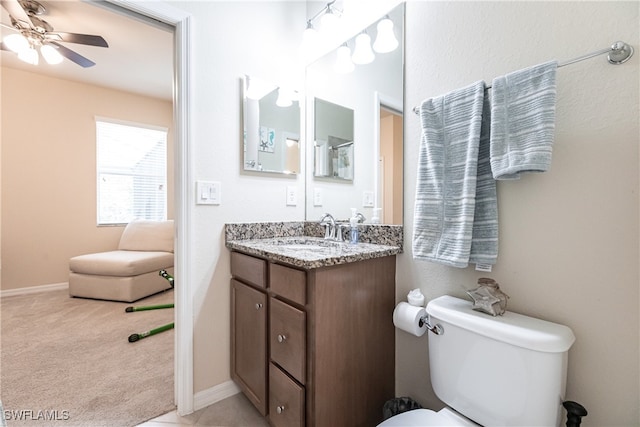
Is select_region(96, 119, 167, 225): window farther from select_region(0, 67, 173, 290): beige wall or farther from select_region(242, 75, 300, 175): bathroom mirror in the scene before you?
select_region(242, 75, 300, 175): bathroom mirror

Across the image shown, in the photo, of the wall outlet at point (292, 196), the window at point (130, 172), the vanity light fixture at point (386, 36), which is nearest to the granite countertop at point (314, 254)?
the wall outlet at point (292, 196)

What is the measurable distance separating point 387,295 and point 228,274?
866 mm

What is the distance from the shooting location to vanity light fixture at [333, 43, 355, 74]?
163 centimetres

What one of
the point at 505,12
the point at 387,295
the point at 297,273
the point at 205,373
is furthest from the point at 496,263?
the point at 205,373

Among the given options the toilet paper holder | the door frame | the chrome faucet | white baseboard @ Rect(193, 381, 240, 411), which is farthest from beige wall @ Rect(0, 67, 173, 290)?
the toilet paper holder

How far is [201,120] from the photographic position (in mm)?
1445

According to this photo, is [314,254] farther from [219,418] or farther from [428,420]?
[219,418]

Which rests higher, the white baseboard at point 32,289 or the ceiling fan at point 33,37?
the ceiling fan at point 33,37

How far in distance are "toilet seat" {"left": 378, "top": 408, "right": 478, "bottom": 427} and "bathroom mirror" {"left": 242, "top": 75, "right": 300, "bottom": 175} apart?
1.34 meters

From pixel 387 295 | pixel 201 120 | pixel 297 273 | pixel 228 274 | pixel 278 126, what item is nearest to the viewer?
pixel 297 273

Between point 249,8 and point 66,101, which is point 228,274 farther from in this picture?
point 66,101

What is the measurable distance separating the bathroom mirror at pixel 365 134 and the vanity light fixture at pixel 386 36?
0.02 metres

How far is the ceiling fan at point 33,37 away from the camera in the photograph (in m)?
2.02
